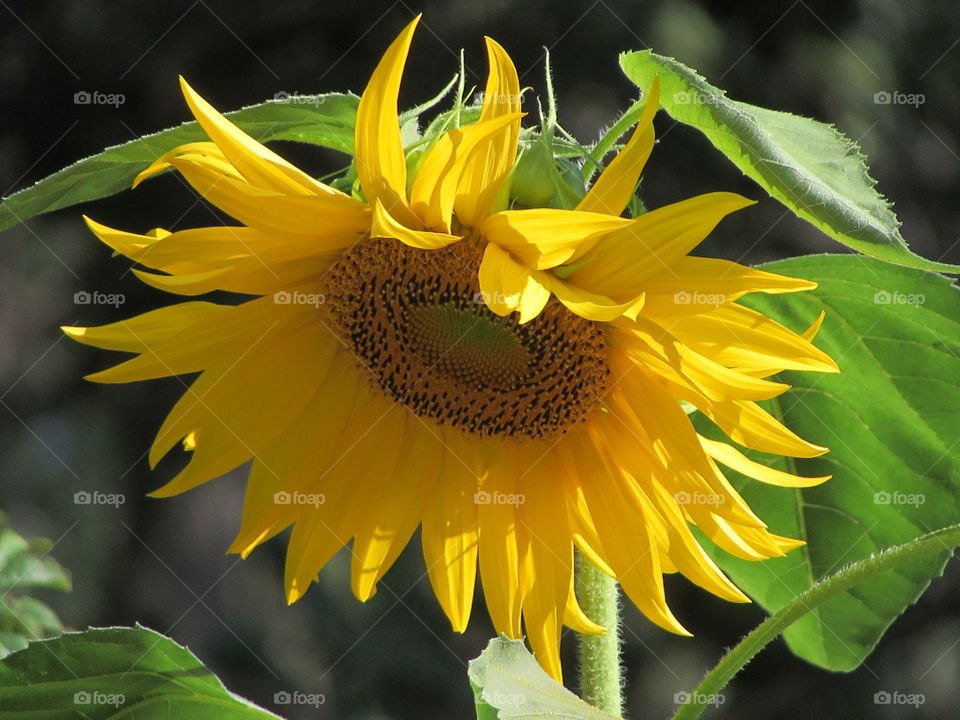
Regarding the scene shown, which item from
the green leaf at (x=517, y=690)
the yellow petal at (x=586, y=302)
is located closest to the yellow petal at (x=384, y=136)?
the yellow petal at (x=586, y=302)

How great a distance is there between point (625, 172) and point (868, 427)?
16.2 inches

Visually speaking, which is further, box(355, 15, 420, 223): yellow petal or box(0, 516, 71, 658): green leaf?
box(0, 516, 71, 658): green leaf

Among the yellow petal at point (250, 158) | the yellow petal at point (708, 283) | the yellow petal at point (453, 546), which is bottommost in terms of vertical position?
the yellow petal at point (453, 546)

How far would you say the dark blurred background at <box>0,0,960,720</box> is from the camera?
7.76ft

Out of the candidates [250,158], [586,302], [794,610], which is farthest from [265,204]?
[794,610]

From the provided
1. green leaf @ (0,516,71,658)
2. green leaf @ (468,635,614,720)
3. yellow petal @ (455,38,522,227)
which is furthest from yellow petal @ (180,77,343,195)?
green leaf @ (0,516,71,658)

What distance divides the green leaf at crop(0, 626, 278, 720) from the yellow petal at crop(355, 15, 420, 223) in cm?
40

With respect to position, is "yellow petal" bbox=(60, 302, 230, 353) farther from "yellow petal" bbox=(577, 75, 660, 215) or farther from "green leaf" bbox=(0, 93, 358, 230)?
"yellow petal" bbox=(577, 75, 660, 215)

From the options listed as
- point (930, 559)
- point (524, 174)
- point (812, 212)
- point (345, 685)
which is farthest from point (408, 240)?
point (345, 685)

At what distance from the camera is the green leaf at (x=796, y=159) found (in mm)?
727

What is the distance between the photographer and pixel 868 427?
1069 millimetres

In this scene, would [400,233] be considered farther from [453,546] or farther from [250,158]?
[453,546]

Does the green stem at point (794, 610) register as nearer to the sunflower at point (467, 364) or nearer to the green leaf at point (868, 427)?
the sunflower at point (467, 364)

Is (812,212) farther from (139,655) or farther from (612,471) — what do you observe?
(139,655)
